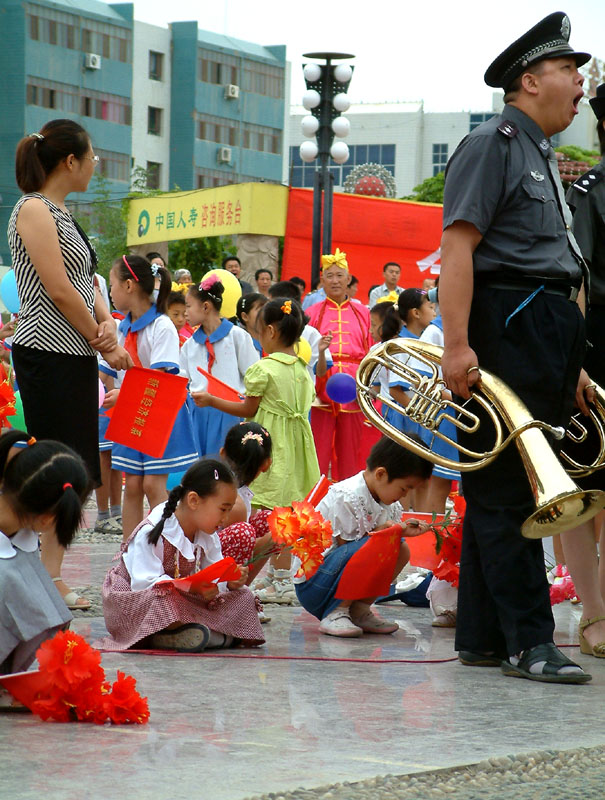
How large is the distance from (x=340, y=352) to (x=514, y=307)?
20.1ft

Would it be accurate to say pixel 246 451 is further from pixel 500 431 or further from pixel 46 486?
pixel 46 486

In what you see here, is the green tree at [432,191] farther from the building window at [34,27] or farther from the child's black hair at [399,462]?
the child's black hair at [399,462]

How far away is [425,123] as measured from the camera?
73188mm

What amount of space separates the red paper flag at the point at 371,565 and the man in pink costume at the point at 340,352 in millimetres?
4425

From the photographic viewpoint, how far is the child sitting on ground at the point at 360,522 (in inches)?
203

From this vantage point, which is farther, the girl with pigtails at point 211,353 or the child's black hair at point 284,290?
the child's black hair at point 284,290

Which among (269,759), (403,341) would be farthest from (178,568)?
(269,759)

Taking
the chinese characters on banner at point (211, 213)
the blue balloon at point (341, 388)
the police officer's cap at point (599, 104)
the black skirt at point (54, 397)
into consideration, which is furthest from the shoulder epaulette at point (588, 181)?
the chinese characters on banner at point (211, 213)

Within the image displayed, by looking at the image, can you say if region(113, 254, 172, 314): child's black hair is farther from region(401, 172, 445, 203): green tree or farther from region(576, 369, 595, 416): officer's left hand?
region(401, 172, 445, 203): green tree

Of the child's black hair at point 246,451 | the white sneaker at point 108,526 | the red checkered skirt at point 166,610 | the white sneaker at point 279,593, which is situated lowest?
the white sneaker at point 108,526

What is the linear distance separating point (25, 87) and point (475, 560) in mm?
44390

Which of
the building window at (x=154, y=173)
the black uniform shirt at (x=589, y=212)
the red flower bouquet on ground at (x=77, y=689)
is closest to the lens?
the red flower bouquet on ground at (x=77, y=689)

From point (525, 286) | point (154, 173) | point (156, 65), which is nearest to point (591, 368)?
point (525, 286)

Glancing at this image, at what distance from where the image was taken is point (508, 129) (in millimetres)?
4207
